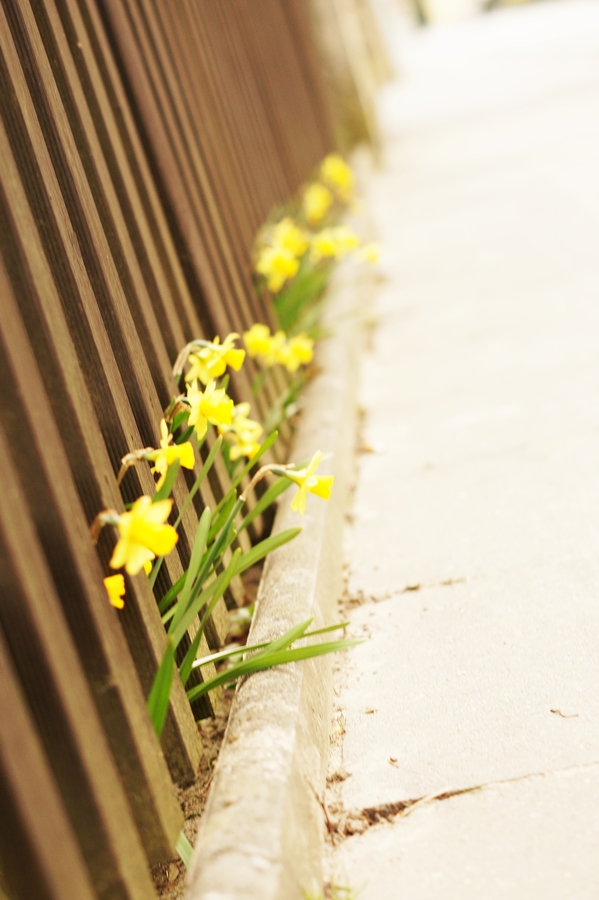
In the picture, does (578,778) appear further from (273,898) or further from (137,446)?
(137,446)

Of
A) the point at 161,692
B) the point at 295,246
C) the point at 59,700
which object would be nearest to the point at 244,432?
the point at 161,692

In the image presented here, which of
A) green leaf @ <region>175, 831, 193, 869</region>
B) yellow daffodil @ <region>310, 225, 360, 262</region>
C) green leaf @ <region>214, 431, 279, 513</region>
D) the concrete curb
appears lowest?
green leaf @ <region>175, 831, 193, 869</region>

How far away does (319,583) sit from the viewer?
2166mm

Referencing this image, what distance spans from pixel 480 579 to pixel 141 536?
1.08 m

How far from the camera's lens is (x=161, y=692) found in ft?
5.10

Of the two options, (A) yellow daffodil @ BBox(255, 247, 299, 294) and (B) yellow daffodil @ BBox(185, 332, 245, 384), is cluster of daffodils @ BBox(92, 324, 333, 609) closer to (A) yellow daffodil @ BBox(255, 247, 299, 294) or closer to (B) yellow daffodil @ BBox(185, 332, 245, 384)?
(B) yellow daffodil @ BBox(185, 332, 245, 384)

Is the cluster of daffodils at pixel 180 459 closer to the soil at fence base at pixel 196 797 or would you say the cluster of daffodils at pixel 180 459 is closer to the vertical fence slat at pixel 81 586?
the vertical fence slat at pixel 81 586

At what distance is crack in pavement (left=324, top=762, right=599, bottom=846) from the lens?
1544mm

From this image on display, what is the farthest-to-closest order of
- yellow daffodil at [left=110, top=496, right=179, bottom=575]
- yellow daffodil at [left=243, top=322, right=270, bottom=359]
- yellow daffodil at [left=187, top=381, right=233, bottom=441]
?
yellow daffodil at [left=243, top=322, right=270, bottom=359] < yellow daffodil at [left=187, top=381, right=233, bottom=441] < yellow daffodil at [left=110, top=496, right=179, bottom=575]

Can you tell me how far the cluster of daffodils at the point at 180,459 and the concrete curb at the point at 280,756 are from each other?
0.27m

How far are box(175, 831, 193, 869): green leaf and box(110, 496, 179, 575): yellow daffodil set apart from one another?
0.47m

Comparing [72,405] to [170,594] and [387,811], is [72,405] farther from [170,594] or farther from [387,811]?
[387,811]

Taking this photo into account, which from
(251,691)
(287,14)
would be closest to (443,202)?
(287,14)

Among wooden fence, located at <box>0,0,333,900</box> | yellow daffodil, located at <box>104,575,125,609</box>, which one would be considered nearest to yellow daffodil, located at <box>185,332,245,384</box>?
wooden fence, located at <box>0,0,333,900</box>
